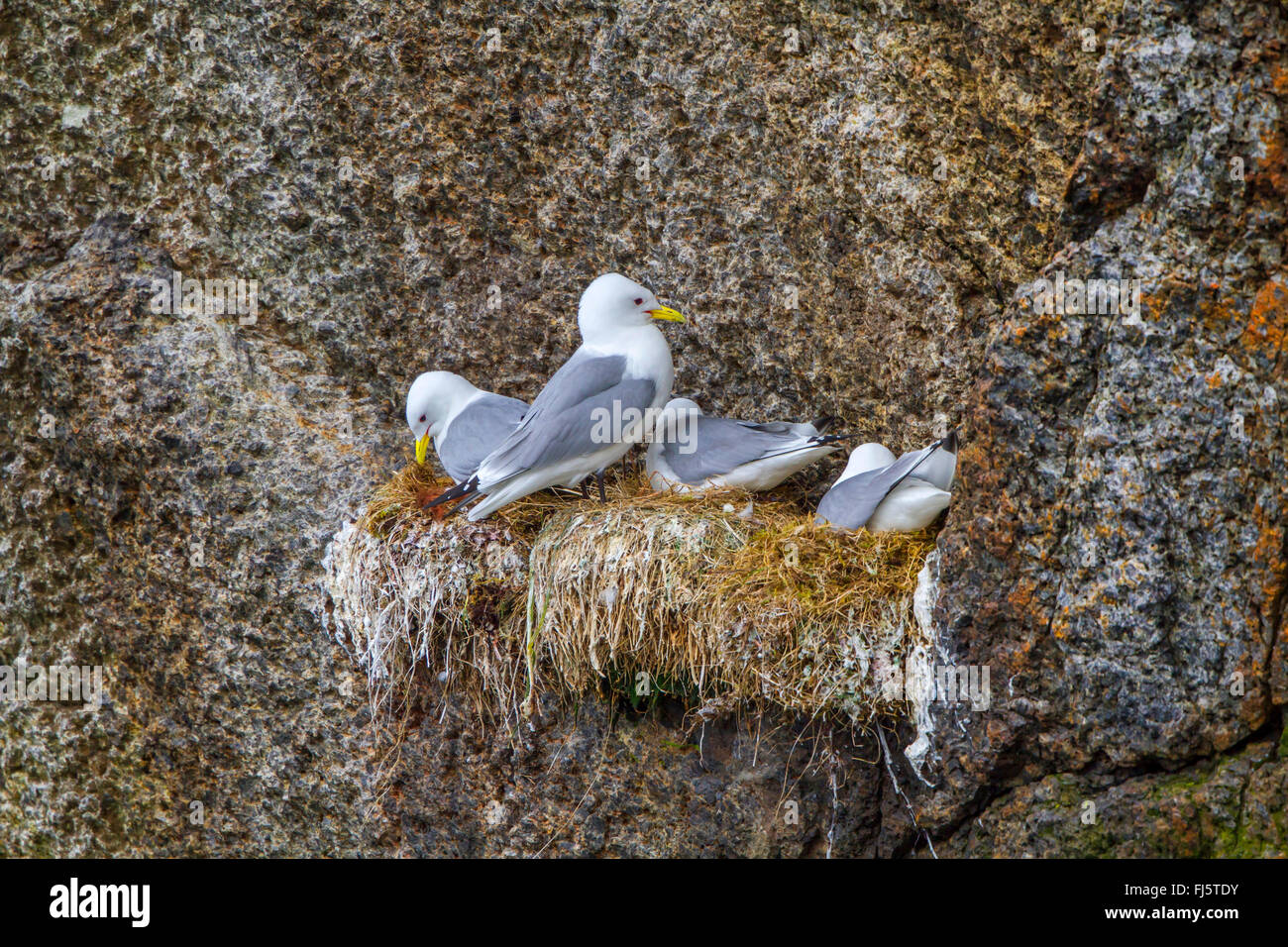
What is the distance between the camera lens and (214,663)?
194 inches

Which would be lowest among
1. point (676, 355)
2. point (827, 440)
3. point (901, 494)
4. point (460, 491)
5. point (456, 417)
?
point (901, 494)

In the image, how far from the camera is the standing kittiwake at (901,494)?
3.87m

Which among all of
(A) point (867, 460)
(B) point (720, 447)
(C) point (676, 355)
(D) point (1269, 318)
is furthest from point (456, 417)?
(D) point (1269, 318)

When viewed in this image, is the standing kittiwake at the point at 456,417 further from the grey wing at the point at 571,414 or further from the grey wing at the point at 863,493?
the grey wing at the point at 863,493

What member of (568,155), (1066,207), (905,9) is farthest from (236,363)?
(1066,207)

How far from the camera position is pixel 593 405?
425 centimetres

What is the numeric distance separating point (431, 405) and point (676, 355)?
967mm

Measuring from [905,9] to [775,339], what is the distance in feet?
4.07

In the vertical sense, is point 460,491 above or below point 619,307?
below

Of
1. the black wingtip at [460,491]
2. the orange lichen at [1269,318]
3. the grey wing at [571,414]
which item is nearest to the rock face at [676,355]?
the orange lichen at [1269,318]

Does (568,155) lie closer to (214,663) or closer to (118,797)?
(214,663)

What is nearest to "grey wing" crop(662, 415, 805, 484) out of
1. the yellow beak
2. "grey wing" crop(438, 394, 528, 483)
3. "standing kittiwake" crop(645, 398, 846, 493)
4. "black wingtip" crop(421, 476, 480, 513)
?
"standing kittiwake" crop(645, 398, 846, 493)

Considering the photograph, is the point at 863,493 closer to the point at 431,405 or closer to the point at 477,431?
the point at 477,431

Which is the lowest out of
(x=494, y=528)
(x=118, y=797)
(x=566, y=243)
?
(x=118, y=797)
